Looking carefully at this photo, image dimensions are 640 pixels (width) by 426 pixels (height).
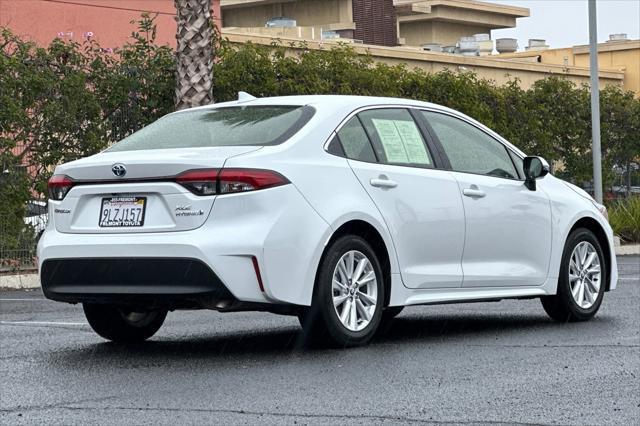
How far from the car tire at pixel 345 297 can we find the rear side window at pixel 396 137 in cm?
84

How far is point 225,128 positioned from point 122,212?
3.30ft

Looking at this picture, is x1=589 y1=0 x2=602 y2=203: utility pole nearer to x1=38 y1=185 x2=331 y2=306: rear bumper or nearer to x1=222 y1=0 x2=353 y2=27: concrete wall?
x1=38 y1=185 x2=331 y2=306: rear bumper

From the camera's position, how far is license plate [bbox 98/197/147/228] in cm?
880

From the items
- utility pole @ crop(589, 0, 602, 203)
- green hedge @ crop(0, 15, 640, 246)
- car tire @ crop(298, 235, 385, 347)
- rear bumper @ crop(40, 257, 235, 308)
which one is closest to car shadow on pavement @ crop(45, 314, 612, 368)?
car tire @ crop(298, 235, 385, 347)

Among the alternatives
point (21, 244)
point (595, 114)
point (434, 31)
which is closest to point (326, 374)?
point (21, 244)

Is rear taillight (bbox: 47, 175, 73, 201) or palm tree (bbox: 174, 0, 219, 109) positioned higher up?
palm tree (bbox: 174, 0, 219, 109)

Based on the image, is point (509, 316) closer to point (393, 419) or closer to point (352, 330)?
point (352, 330)

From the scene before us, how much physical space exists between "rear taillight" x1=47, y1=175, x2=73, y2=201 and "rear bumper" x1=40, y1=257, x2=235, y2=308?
448 millimetres

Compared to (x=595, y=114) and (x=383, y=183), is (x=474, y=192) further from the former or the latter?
(x=595, y=114)

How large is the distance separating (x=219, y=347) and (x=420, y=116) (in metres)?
2.28

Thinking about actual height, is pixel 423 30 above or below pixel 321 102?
above

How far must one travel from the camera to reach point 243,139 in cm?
919

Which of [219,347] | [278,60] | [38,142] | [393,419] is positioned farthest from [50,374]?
[278,60]

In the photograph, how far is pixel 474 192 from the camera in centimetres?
1037
